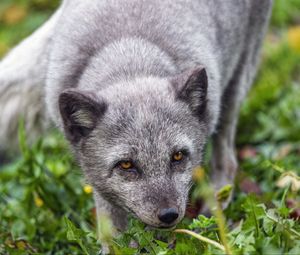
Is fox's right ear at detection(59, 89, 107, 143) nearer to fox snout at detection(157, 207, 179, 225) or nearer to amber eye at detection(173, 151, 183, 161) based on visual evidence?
amber eye at detection(173, 151, 183, 161)

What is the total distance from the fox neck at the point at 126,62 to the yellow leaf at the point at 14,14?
22.0 feet

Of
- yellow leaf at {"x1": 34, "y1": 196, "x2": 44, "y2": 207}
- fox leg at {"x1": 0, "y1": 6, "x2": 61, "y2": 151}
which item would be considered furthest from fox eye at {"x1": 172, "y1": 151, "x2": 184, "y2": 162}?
fox leg at {"x1": 0, "y1": 6, "x2": 61, "y2": 151}

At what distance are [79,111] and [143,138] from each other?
520mm

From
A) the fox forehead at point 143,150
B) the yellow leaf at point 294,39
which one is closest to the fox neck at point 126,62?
the fox forehead at point 143,150

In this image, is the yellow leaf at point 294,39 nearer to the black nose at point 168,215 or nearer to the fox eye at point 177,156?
the fox eye at point 177,156

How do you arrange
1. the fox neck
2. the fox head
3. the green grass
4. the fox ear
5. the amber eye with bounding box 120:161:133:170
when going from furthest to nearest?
the fox neck < the fox ear < the amber eye with bounding box 120:161:133:170 < the fox head < the green grass

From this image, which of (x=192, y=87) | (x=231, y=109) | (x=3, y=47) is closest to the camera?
(x=192, y=87)

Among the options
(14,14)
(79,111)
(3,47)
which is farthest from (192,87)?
(14,14)

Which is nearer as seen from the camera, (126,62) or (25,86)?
(126,62)

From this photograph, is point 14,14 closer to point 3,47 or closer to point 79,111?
point 3,47

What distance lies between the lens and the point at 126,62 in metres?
5.85

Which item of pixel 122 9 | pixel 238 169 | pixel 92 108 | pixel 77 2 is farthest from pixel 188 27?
pixel 238 169

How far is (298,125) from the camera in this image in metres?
8.42

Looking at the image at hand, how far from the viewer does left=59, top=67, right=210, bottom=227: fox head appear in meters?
5.11
